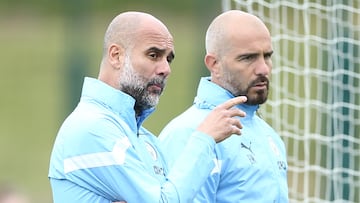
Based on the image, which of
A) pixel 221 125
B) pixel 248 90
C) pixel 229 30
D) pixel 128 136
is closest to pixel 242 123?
pixel 248 90

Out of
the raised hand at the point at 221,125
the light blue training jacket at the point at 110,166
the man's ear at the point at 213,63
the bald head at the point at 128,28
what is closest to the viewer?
the light blue training jacket at the point at 110,166

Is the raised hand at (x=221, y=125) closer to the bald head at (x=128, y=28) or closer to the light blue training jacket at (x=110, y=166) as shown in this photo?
the light blue training jacket at (x=110, y=166)

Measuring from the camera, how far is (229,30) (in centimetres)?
570

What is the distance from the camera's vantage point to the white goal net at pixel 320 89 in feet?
25.2

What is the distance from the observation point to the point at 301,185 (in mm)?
8469

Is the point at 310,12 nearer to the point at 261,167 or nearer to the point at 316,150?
the point at 316,150

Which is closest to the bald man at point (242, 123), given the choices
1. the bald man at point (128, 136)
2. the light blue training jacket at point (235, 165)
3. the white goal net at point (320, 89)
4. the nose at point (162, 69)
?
the light blue training jacket at point (235, 165)

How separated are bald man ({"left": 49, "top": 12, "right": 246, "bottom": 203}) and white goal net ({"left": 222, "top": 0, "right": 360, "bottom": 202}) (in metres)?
2.68

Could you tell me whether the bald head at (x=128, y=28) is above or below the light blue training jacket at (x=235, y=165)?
above

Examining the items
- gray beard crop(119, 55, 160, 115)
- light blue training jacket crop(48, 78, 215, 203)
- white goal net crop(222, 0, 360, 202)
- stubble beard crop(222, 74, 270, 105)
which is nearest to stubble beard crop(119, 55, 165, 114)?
gray beard crop(119, 55, 160, 115)

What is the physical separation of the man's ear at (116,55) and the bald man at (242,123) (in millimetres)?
615

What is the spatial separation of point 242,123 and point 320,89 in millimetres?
2303

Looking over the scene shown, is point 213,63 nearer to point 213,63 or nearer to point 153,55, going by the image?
point 213,63

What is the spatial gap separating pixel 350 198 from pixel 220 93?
2518 millimetres
